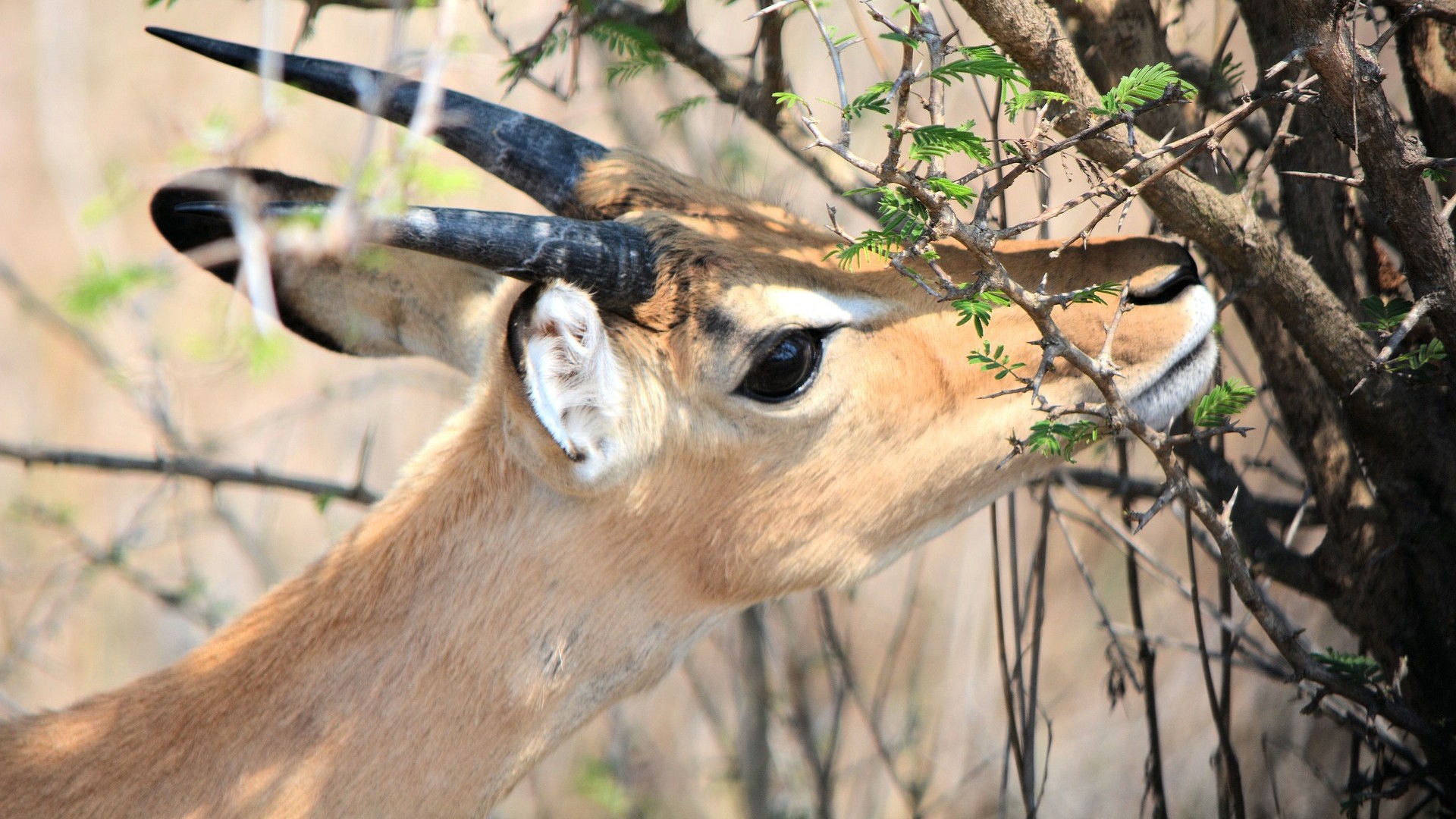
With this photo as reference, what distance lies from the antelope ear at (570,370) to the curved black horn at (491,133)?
0.54 meters

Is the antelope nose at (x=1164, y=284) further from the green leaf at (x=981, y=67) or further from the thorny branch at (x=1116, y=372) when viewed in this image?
the green leaf at (x=981, y=67)

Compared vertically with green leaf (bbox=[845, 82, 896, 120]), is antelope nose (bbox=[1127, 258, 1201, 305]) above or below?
below

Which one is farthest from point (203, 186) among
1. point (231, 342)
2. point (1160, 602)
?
point (1160, 602)

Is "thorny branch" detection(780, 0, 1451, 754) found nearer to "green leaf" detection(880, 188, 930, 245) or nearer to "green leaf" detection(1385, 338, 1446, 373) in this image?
"green leaf" detection(880, 188, 930, 245)

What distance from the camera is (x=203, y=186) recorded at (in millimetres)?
3199

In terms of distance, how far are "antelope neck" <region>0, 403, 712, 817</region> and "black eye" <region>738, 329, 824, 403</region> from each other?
53cm

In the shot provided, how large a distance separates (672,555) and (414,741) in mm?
824

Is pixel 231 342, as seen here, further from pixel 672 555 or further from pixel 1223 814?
pixel 1223 814

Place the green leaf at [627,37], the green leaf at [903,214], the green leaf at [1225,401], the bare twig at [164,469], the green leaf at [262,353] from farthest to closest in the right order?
the bare twig at [164,469]
the green leaf at [627,37]
the green leaf at [1225,401]
the green leaf at [903,214]
the green leaf at [262,353]

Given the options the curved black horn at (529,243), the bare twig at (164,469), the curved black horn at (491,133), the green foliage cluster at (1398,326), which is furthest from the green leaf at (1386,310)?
the bare twig at (164,469)

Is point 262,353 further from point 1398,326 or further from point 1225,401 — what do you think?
point 1398,326

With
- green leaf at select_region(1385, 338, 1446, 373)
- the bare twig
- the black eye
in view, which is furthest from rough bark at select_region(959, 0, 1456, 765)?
the bare twig

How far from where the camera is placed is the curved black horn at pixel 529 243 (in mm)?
2561

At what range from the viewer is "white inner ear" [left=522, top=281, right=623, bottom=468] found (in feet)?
8.82
